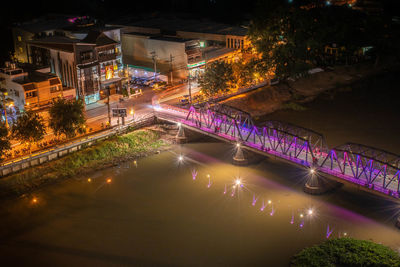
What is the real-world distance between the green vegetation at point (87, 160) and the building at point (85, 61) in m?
9.03

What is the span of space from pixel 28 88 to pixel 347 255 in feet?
96.1

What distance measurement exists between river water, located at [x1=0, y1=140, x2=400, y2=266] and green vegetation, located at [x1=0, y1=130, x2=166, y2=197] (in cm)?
104

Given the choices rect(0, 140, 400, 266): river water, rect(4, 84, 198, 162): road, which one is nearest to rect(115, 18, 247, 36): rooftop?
rect(4, 84, 198, 162): road

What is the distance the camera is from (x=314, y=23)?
53.0 metres

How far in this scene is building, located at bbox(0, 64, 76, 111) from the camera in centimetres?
3841

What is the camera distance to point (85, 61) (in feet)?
143

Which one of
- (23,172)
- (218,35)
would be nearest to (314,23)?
(218,35)

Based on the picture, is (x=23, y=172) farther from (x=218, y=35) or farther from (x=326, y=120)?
(x=218, y=35)

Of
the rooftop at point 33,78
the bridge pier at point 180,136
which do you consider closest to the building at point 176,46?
the bridge pier at point 180,136

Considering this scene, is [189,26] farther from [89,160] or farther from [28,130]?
[28,130]

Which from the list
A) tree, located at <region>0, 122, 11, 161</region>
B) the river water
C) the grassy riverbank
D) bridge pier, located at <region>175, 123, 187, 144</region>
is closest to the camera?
the river water

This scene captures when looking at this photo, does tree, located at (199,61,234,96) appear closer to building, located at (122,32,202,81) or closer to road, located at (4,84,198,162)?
road, located at (4,84,198,162)

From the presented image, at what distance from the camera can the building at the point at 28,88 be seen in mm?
38406

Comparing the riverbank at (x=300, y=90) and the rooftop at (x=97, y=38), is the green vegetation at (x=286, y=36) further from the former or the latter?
the rooftop at (x=97, y=38)
